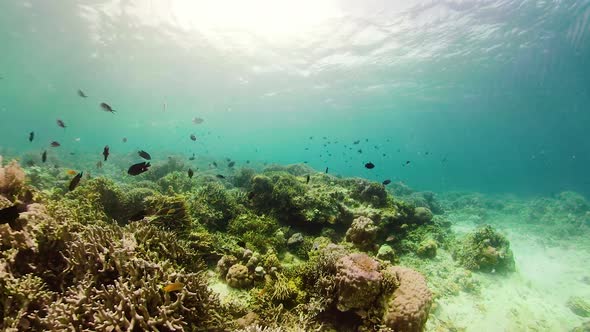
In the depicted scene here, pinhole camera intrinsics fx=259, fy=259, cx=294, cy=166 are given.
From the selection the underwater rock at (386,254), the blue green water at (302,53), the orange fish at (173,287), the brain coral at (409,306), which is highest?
the blue green water at (302,53)

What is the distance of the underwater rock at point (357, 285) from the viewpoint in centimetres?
477

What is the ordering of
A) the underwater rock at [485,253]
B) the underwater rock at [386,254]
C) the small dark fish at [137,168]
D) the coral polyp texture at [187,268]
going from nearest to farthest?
the coral polyp texture at [187,268] → the small dark fish at [137,168] → the underwater rock at [386,254] → the underwater rock at [485,253]

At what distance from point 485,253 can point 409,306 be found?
258 inches

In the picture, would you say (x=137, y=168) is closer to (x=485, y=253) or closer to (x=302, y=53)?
(x=485, y=253)

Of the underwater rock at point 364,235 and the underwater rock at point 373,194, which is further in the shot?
the underwater rock at point 373,194

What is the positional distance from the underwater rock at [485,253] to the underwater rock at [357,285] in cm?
Answer: 623

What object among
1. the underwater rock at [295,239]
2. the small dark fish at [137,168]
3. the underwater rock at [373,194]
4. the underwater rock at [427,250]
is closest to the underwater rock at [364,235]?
the underwater rock at [295,239]

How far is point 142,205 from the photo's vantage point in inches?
310

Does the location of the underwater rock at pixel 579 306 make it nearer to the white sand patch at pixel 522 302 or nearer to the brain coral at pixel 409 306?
the white sand patch at pixel 522 302

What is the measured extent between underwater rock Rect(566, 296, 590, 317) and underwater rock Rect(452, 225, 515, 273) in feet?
5.17

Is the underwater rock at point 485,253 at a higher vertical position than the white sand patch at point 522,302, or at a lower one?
higher

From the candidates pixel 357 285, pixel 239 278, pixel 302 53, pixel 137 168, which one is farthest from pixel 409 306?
pixel 302 53

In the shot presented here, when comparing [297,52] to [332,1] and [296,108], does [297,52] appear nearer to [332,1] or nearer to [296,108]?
[332,1]

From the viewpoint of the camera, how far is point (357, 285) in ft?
15.6
